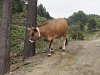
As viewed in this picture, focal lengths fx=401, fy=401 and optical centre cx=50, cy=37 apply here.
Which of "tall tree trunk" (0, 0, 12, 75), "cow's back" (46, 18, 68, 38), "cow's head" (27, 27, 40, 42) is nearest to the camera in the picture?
"tall tree trunk" (0, 0, 12, 75)

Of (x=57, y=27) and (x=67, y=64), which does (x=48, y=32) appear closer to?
(x=57, y=27)

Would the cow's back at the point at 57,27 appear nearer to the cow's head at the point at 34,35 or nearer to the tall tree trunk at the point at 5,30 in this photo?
the cow's head at the point at 34,35

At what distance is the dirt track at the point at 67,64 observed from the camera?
16.0m

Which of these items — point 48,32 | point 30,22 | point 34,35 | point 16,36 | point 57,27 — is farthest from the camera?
point 16,36

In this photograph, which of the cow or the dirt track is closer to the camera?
the dirt track

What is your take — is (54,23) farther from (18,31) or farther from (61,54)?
(18,31)

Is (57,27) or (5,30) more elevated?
(57,27)

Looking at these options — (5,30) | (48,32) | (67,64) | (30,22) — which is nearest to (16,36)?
(30,22)

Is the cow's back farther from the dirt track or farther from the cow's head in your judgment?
the dirt track

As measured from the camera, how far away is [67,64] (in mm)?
17062

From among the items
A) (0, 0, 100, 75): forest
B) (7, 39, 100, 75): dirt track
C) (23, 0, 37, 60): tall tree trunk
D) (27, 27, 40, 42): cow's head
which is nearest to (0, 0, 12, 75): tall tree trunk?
(0, 0, 100, 75): forest

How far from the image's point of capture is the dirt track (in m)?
16.0

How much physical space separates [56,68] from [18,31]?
12.0m

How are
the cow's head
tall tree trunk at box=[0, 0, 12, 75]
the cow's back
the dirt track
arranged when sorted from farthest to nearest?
the cow's back → the cow's head → tall tree trunk at box=[0, 0, 12, 75] → the dirt track
